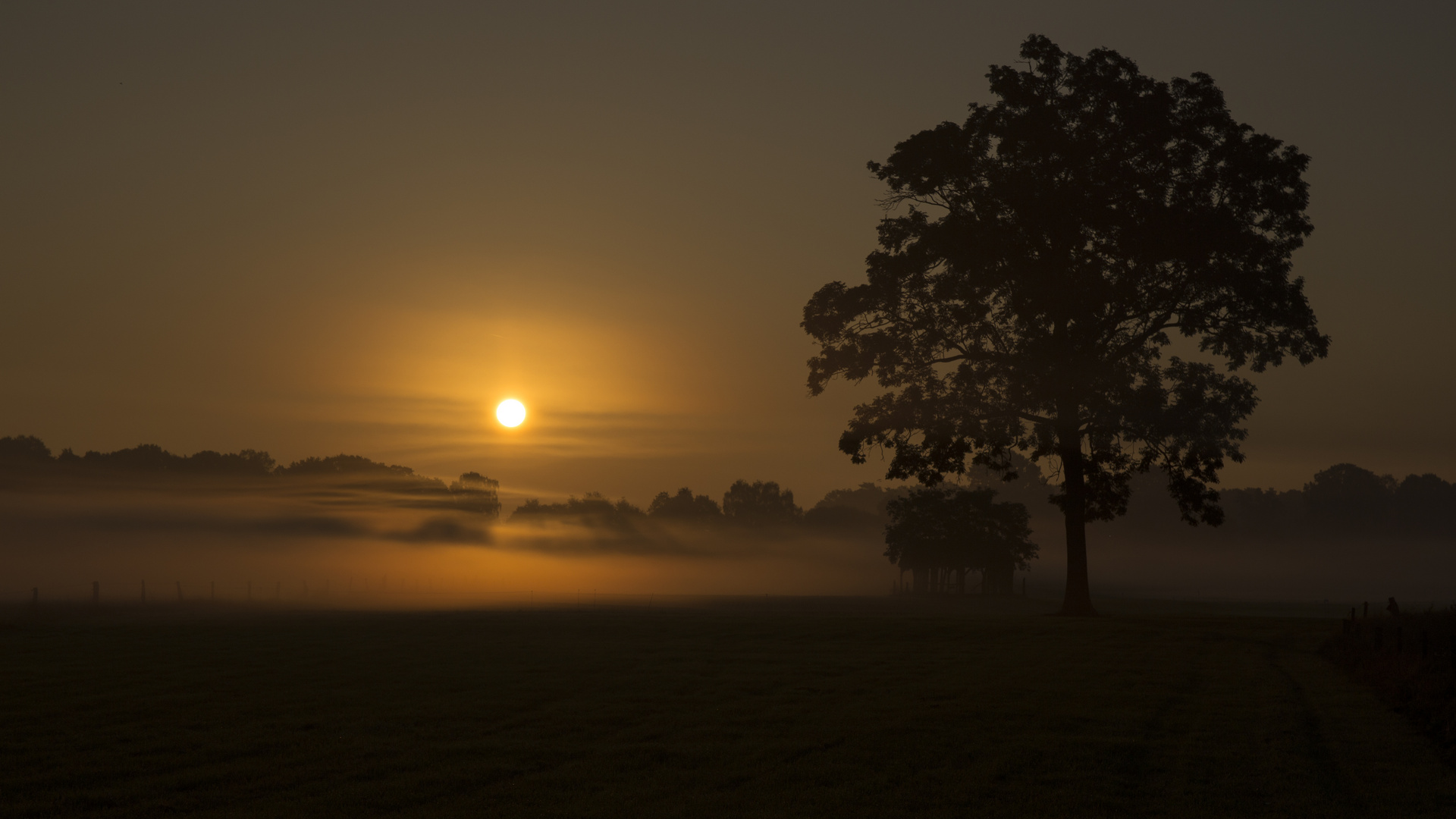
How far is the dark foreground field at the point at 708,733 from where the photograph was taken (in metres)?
14.5

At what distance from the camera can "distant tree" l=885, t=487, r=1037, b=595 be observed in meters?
122

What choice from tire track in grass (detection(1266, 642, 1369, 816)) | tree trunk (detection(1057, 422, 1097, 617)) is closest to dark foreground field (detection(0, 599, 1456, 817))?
tire track in grass (detection(1266, 642, 1369, 816))

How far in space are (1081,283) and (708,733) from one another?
1328 inches

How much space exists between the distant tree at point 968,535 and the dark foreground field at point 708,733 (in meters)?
86.7

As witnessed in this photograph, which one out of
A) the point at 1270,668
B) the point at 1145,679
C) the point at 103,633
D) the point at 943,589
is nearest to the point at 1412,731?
the point at 1145,679

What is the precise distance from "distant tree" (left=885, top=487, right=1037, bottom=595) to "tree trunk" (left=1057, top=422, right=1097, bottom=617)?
69787 millimetres

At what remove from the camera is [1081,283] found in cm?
4728

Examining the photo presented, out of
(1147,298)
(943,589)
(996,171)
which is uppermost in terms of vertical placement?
(996,171)

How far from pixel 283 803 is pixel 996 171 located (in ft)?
140

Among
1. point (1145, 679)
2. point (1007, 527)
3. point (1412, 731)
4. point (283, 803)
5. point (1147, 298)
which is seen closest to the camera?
point (283, 803)

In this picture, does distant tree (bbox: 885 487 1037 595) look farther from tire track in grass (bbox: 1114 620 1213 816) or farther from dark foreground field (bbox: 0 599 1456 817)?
tire track in grass (bbox: 1114 620 1213 816)

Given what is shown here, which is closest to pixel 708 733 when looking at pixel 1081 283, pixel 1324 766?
pixel 1324 766

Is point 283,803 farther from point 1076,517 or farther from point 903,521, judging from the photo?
point 903,521

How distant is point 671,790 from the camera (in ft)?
49.3
